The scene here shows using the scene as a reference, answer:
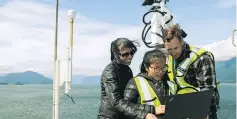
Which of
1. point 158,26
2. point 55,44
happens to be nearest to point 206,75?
point 158,26

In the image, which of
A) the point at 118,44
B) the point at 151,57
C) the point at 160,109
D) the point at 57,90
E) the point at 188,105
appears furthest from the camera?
the point at 57,90

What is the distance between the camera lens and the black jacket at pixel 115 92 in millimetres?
3467

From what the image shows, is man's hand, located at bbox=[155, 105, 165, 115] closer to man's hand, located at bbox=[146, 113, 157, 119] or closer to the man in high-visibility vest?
man's hand, located at bbox=[146, 113, 157, 119]

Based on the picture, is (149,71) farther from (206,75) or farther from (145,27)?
(145,27)

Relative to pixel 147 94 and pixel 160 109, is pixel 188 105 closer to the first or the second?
pixel 160 109

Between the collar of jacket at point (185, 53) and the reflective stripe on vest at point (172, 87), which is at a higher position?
the collar of jacket at point (185, 53)

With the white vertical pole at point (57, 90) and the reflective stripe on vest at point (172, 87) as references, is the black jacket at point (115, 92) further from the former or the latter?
the white vertical pole at point (57, 90)

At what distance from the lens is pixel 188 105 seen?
10.2ft

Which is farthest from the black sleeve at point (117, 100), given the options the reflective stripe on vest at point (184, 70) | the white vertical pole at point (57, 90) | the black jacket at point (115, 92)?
the white vertical pole at point (57, 90)

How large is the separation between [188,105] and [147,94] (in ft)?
1.39

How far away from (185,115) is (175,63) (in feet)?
2.27

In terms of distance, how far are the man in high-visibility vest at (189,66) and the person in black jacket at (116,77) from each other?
402 millimetres

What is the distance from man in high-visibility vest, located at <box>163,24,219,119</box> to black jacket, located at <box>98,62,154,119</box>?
449 millimetres

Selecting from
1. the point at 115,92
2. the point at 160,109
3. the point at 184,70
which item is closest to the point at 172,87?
the point at 184,70
